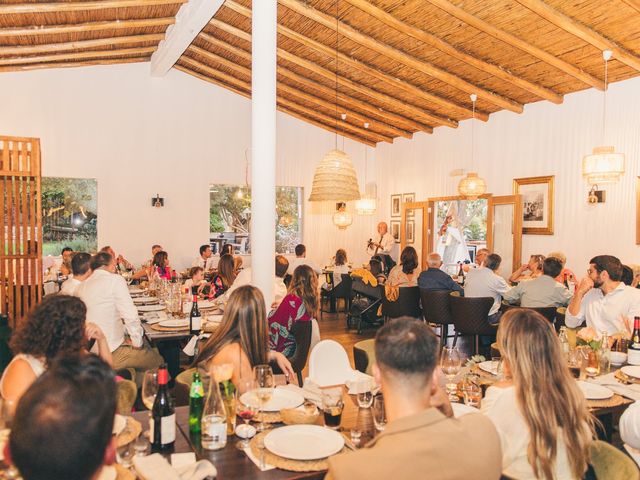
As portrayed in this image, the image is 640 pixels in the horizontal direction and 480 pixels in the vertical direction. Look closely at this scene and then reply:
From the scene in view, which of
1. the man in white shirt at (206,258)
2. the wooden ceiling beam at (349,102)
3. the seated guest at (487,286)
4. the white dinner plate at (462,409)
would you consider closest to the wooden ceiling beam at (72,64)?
the wooden ceiling beam at (349,102)

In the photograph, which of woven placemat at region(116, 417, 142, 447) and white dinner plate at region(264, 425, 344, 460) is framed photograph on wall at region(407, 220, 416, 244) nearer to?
white dinner plate at region(264, 425, 344, 460)

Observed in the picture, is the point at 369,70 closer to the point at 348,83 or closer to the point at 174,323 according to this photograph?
the point at 348,83

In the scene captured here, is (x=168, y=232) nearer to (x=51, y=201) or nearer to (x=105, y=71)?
(x=51, y=201)

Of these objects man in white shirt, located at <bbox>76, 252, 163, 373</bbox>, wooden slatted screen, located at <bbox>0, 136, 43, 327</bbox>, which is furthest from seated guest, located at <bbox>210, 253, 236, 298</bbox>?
wooden slatted screen, located at <bbox>0, 136, 43, 327</bbox>

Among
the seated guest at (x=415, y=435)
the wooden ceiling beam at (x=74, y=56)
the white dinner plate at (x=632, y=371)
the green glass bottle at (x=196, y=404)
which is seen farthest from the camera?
the wooden ceiling beam at (x=74, y=56)

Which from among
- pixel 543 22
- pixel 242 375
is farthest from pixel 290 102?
pixel 242 375

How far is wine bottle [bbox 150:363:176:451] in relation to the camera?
198 centimetres

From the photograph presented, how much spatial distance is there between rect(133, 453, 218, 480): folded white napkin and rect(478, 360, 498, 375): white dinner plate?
5.84 feet

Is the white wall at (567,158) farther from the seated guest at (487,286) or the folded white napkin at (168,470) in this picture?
the folded white napkin at (168,470)

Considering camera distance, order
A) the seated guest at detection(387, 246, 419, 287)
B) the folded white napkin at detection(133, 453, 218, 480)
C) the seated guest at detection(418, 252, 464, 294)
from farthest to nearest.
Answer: the seated guest at detection(387, 246, 419, 287)
the seated guest at detection(418, 252, 464, 294)
the folded white napkin at detection(133, 453, 218, 480)

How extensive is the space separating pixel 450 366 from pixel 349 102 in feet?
27.4

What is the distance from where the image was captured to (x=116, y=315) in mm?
4199

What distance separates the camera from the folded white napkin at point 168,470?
5.58 feet

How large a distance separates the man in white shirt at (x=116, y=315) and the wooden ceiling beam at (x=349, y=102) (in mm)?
5804
